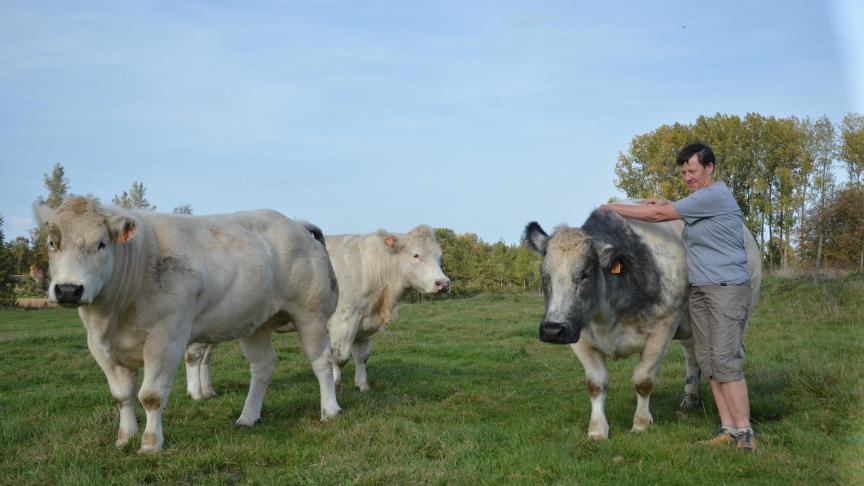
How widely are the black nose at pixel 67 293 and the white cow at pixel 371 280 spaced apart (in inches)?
213

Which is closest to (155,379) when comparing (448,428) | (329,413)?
(329,413)

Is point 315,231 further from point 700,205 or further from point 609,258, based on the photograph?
point 700,205

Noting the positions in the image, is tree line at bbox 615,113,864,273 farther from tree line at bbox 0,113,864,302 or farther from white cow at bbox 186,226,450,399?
white cow at bbox 186,226,450,399

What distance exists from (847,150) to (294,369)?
58.1 feet

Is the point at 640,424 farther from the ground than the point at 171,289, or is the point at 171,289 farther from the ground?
the point at 171,289

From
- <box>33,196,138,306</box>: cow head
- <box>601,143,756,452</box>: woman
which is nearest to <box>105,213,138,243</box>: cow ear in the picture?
<box>33,196,138,306</box>: cow head

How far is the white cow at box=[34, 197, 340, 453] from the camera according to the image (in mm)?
5684

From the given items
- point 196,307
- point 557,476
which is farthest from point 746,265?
point 196,307

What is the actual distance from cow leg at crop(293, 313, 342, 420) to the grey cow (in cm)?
267

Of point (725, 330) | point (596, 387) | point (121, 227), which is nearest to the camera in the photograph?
point (121, 227)

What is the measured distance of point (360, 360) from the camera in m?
10.7

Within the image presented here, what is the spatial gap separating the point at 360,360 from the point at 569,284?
5089 mm

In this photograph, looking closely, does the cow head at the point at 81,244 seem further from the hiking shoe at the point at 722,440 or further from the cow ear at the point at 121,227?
the hiking shoe at the point at 722,440

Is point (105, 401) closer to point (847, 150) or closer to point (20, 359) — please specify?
point (20, 359)
